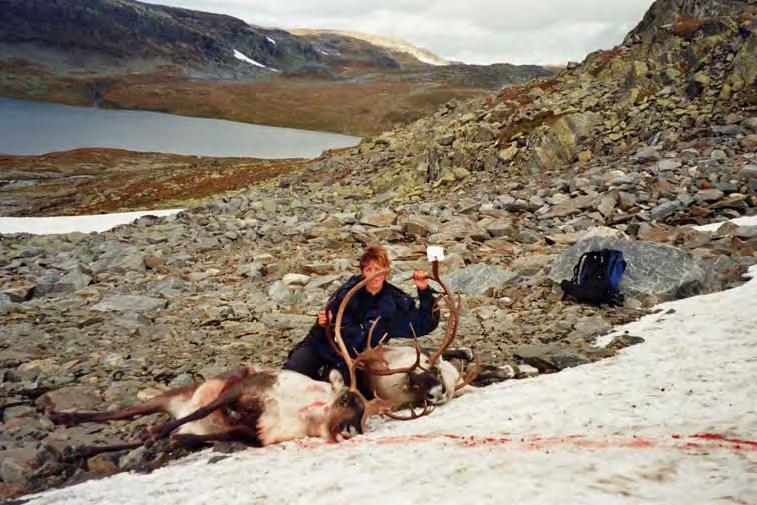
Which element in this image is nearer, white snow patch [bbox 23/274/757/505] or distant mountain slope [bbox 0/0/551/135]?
white snow patch [bbox 23/274/757/505]

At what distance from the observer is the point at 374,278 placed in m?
5.32

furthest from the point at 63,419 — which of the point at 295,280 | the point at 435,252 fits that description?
the point at 295,280

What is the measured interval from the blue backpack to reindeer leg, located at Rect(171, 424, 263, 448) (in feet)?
16.4

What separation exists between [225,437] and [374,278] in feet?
6.22

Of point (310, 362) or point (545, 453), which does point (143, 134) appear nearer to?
point (310, 362)

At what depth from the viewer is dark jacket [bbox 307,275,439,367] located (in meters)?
5.33

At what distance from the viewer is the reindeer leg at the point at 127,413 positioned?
4871 millimetres

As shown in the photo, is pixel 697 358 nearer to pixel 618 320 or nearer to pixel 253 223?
pixel 618 320

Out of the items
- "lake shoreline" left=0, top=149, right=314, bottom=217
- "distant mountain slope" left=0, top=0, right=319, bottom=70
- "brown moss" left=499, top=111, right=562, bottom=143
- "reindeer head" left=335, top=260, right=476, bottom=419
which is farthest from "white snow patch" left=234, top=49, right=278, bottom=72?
"reindeer head" left=335, top=260, right=476, bottom=419

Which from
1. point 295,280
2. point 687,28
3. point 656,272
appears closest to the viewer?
point 656,272

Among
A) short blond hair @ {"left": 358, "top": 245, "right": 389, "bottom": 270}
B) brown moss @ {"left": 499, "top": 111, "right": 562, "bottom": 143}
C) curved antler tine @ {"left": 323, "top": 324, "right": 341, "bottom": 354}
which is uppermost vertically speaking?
brown moss @ {"left": 499, "top": 111, "right": 562, "bottom": 143}

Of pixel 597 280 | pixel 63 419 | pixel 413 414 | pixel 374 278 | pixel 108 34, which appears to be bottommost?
pixel 63 419

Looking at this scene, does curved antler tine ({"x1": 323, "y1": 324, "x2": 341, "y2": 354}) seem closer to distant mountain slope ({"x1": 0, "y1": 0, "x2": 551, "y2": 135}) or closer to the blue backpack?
the blue backpack

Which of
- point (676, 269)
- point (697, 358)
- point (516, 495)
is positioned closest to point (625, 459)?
point (516, 495)
